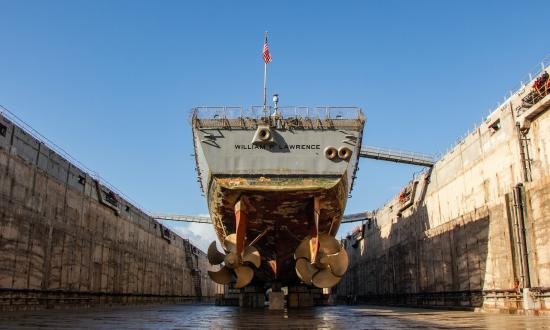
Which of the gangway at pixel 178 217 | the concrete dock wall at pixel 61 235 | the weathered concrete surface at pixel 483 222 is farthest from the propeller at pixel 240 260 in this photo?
the gangway at pixel 178 217

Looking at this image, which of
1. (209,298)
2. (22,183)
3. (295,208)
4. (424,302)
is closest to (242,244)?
(295,208)

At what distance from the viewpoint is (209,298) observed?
8056 cm

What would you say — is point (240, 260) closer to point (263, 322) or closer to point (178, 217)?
point (263, 322)

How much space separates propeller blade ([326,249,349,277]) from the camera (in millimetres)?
20500

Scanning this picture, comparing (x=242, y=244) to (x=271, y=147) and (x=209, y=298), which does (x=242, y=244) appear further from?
(x=209, y=298)

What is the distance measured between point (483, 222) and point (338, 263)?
9.62 metres

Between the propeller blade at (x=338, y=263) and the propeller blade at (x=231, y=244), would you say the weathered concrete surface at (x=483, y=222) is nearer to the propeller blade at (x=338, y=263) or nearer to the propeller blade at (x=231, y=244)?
the propeller blade at (x=338, y=263)

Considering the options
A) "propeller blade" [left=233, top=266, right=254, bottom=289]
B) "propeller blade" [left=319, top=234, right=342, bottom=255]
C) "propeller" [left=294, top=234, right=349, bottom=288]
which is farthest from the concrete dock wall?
"propeller blade" [left=319, top=234, right=342, bottom=255]

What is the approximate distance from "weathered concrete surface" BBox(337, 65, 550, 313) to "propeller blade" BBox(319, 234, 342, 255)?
27.7ft

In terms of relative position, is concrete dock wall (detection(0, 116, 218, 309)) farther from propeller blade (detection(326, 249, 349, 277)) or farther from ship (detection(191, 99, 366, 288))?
propeller blade (detection(326, 249, 349, 277))

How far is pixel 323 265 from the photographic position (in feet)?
67.3

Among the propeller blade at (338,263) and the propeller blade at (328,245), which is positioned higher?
the propeller blade at (328,245)

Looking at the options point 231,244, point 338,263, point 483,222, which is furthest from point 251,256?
point 483,222

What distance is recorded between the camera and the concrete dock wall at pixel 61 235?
2225 cm
